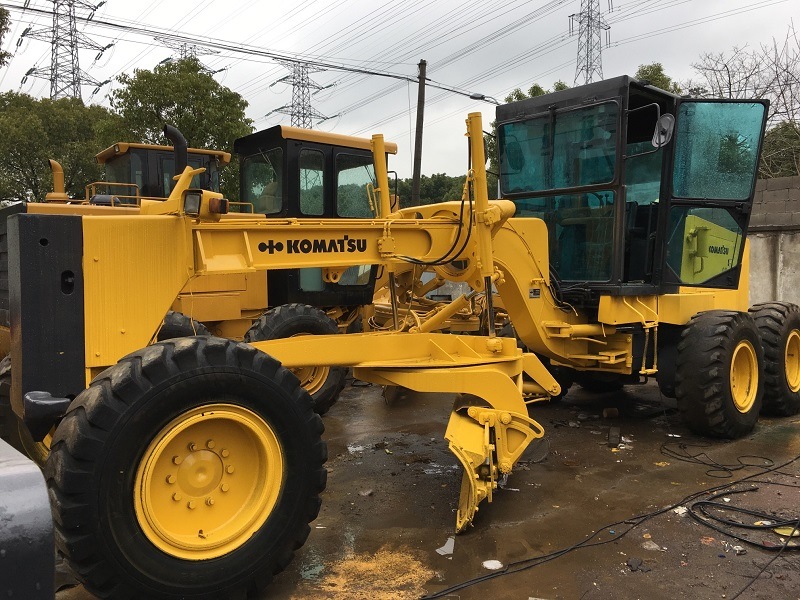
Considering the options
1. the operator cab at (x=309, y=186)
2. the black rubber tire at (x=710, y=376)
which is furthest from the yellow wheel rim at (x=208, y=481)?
the operator cab at (x=309, y=186)

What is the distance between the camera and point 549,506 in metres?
4.50

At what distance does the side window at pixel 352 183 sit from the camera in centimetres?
809

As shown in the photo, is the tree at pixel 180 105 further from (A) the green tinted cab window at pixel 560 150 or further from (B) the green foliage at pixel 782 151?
(B) the green foliage at pixel 782 151

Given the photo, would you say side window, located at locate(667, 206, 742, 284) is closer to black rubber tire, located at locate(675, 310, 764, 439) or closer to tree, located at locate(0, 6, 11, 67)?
black rubber tire, located at locate(675, 310, 764, 439)

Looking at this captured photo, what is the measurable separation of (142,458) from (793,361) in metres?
6.90

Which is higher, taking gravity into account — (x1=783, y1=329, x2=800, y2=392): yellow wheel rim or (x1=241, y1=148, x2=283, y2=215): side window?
(x1=241, y1=148, x2=283, y2=215): side window

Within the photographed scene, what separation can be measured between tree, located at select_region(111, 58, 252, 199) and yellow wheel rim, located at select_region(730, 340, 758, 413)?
13664 millimetres

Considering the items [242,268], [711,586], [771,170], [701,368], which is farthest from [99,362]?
[771,170]

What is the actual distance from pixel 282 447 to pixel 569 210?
4049 mm

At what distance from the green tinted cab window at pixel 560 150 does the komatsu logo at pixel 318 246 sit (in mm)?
2639

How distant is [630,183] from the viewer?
6.70 metres

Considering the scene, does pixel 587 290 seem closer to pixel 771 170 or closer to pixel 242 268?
pixel 242 268

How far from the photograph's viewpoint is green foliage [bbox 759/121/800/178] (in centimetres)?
1619

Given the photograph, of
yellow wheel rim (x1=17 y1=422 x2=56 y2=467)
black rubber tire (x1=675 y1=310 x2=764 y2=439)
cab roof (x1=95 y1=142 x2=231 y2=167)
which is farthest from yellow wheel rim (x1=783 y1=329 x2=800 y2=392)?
cab roof (x1=95 y1=142 x2=231 y2=167)
